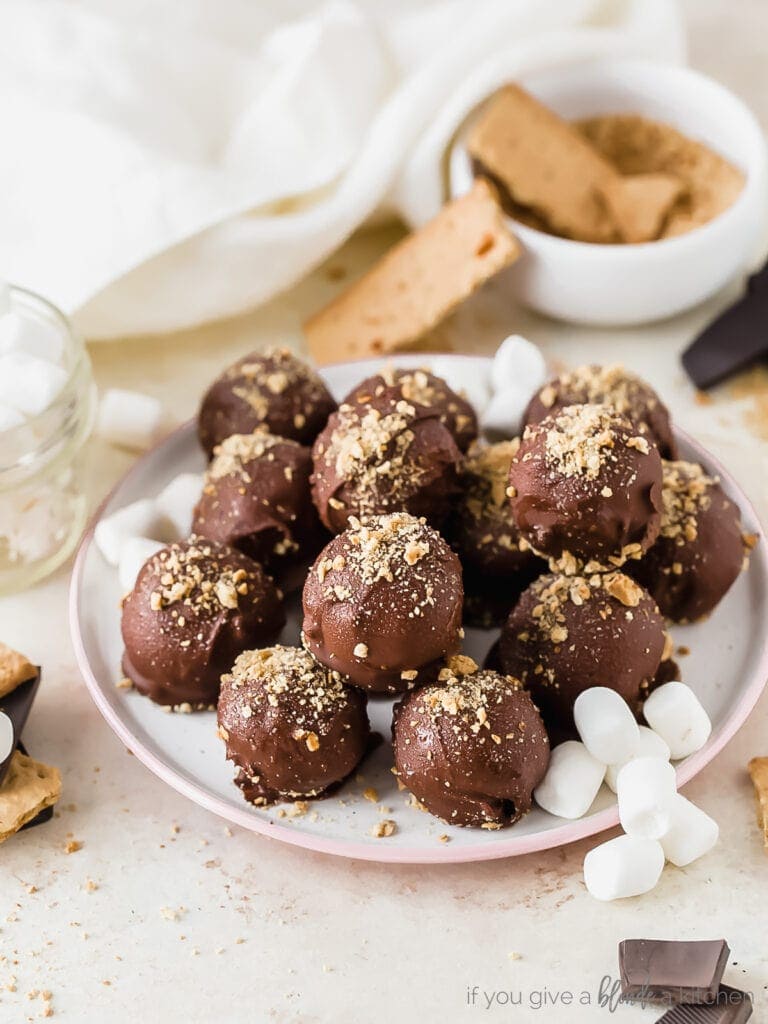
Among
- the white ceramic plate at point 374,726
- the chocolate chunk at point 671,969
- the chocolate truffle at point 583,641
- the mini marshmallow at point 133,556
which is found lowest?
the chocolate chunk at point 671,969

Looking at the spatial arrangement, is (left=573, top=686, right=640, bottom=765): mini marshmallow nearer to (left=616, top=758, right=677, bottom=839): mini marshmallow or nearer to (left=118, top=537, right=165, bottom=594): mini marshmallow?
(left=616, top=758, right=677, bottom=839): mini marshmallow

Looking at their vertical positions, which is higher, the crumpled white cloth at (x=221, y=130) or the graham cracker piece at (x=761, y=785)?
the crumpled white cloth at (x=221, y=130)

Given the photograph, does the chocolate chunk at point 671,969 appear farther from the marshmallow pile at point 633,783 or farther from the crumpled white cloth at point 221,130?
the crumpled white cloth at point 221,130

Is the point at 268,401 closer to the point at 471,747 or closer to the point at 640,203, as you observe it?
the point at 471,747

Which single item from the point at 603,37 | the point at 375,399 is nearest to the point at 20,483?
the point at 375,399

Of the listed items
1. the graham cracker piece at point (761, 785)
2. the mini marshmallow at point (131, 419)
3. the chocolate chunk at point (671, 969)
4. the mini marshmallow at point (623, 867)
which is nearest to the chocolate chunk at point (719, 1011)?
the chocolate chunk at point (671, 969)

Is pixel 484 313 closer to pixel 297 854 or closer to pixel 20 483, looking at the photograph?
pixel 20 483

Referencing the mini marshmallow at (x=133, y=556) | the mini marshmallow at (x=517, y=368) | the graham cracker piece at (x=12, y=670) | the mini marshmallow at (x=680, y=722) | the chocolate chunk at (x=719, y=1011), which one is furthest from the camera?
the mini marshmallow at (x=517, y=368)

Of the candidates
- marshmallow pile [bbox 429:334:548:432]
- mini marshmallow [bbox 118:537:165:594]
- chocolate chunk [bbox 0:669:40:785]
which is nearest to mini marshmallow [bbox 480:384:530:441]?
marshmallow pile [bbox 429:334:548:432]

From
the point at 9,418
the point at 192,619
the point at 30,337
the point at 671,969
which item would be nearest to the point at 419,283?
the point at 30,337

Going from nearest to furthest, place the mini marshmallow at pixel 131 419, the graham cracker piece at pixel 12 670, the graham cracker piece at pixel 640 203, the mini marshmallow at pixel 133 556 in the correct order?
the graham cracker piece at pixel 12 670 → the mini marshmallow at pixel 133 556 → the mini marshmallow at pixel 131 419 → the graham cracker piece at pixel 640 203
